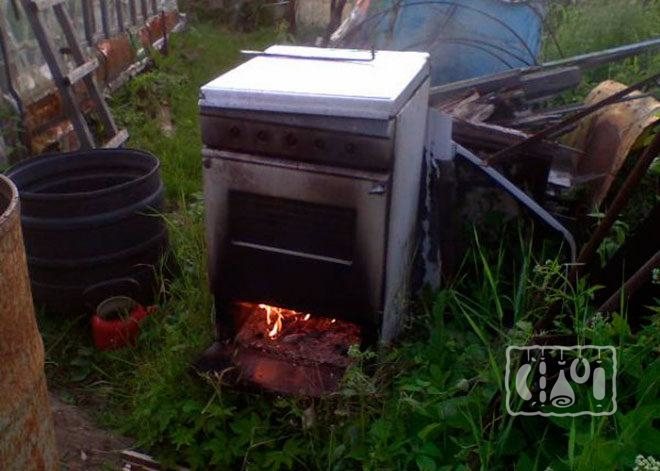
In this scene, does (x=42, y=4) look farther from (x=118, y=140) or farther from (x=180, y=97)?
(x=180, y=97)

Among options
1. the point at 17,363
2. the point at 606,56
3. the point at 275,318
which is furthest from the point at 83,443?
the point at 606,56

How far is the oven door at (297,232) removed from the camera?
278 centimetres

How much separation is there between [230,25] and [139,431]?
8.73m

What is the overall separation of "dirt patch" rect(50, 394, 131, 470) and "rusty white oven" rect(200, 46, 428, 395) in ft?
2.11

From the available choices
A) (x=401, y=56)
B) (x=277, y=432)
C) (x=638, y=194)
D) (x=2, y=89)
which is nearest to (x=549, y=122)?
(x=638, y=194)

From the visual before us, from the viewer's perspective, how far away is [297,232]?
2926 mm

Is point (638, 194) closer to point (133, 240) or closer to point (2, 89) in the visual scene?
point (133, 240)

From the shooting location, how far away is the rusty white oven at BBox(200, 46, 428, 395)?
8.89 feet

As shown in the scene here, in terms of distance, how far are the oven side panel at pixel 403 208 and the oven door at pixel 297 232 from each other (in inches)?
3.0

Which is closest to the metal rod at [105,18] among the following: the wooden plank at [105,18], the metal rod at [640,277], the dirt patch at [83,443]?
the wooden plank at [105,18]

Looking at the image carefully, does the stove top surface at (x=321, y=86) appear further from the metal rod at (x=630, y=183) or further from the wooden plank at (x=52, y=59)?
the wooden plank at (x=52, y=59)

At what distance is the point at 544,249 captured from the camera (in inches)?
141

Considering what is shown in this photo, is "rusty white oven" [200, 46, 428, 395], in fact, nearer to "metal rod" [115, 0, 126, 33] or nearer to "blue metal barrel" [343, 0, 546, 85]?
"blue metal barrel" [343, 0, 546, 85]

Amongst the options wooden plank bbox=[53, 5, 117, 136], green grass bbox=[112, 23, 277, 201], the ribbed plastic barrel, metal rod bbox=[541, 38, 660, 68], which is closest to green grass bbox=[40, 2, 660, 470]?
the ribbed plastic barrel
